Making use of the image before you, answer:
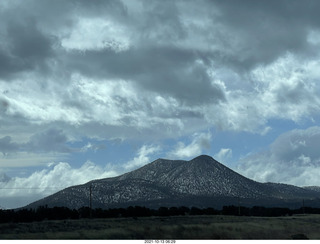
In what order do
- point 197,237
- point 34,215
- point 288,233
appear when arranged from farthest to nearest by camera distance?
point 34,215 → point 288,233 → point 197,237

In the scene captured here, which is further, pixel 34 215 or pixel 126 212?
pixel 126 212

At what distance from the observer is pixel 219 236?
189ft

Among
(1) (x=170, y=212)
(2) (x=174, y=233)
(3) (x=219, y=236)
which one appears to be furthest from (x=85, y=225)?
(1) (x=170, y=212)

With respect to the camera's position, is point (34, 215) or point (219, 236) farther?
point (34, 215)

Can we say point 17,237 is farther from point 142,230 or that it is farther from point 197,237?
point 197,237

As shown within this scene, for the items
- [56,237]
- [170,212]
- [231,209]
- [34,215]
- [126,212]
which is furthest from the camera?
[231,209]

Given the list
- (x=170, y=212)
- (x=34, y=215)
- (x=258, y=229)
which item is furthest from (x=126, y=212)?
→ (x=258, y=229)

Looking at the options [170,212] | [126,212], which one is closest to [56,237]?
[126,212]

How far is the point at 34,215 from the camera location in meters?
96.3

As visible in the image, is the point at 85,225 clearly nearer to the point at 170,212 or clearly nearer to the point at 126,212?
the point at 126,212

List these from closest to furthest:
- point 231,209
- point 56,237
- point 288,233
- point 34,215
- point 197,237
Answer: point 56,237 < point 197,237 < point 288,233 < point 34,215 < point 231,209

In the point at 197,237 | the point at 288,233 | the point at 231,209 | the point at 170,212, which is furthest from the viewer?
the point at 231,209

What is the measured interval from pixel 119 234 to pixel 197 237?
10.8m

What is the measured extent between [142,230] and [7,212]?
47.9 meters
